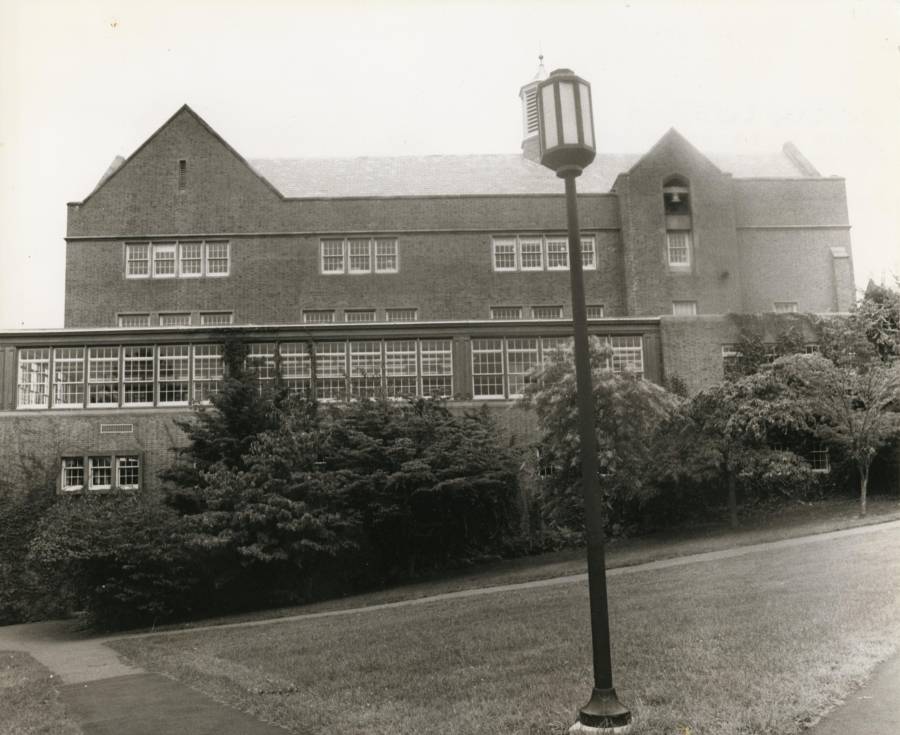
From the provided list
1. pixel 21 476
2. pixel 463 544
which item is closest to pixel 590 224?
pixel 463 544

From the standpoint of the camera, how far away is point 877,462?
28062mm

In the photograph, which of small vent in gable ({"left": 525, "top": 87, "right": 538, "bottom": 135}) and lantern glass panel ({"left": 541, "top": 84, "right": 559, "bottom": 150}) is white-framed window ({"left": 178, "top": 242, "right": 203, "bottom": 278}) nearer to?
small vent in gable ({"left": 525, "top": 87, "right": 538, "bottom": 135})

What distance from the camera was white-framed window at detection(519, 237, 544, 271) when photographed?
40781 millimetres

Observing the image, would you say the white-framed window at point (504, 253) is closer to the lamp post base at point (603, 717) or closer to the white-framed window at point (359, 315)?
the white-framed window at point (359, 315)

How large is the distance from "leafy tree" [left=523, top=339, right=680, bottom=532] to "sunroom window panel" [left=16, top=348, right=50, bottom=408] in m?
17.4

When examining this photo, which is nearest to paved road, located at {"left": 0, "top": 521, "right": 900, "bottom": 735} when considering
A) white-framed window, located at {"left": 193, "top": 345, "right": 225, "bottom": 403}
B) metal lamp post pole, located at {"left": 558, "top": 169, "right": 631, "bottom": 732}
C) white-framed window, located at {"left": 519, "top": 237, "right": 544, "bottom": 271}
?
metal lamp post pole, located at {"left": 558, "top": 169, "right": 631, "bottom": 732}

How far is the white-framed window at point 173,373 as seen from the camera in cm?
3148

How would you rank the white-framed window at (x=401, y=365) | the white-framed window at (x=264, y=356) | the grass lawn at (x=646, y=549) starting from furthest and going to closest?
the white-framed window at (x=401, y=365), the white-framed window at (x=264, y=356), the grass lawn at (x=646, y=549)

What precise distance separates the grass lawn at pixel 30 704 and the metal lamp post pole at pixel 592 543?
18.3 feet

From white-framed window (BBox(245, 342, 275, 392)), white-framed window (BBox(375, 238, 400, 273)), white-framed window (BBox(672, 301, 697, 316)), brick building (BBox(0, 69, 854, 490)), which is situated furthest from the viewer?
white-framed window (BBox(375, 238, 400, 273))

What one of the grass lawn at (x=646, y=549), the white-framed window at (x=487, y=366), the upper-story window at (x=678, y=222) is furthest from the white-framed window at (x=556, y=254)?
the grass lawn at (x=646, y=549)

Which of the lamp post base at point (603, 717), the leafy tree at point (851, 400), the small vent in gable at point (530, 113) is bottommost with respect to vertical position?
the lamp post base at point (603, 717)

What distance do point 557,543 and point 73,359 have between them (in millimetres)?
18104

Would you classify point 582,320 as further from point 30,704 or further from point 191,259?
point 191,259
